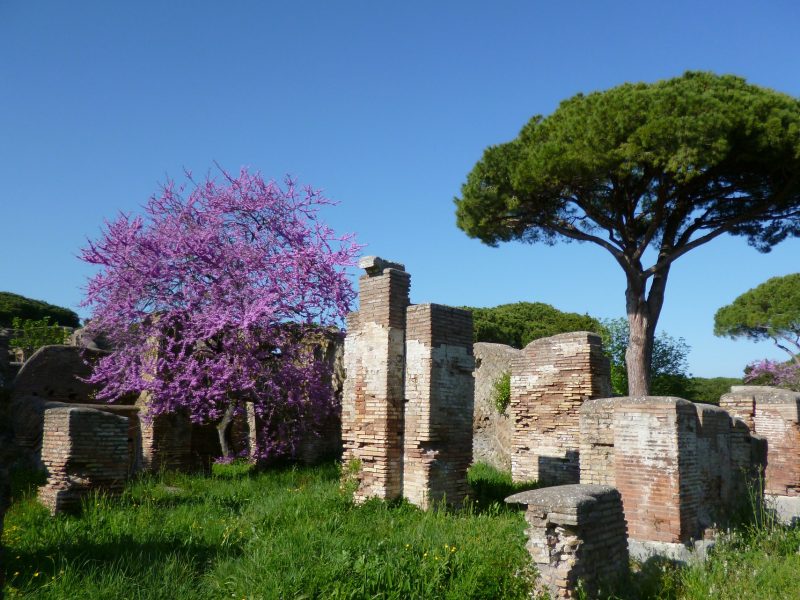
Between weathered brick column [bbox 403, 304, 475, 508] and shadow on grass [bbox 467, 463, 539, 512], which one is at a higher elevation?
weathered brick column [bbox 403, 304, 475, 508]

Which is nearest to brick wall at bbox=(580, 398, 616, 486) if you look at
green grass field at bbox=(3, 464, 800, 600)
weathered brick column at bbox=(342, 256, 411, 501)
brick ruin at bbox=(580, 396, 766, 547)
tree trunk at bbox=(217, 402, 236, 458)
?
brick ruin at bbox=(580, 396, 766, 547)

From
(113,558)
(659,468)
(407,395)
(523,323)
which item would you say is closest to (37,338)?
(407,395)

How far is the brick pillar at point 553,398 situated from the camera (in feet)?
32.0

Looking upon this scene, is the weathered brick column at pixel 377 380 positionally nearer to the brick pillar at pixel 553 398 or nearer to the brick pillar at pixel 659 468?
the brick pillar at pixel 659 468

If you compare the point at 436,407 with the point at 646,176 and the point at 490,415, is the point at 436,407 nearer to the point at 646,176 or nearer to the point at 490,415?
the point at 490,415

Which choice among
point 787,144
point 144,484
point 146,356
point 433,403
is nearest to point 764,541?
point 433,403

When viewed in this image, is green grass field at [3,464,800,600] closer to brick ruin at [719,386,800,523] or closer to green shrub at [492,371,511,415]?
brick ruin at [719,386,800,523]

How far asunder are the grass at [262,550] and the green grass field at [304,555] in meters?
0.01

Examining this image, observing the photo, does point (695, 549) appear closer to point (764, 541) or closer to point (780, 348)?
point (764, 541)

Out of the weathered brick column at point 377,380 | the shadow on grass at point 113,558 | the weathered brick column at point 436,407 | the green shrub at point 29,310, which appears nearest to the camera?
the shadow on grass at point 113,558

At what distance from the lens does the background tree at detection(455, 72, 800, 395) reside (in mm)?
13938

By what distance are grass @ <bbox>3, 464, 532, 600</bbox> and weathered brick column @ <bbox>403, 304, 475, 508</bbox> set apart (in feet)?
1.12

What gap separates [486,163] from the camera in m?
16.7

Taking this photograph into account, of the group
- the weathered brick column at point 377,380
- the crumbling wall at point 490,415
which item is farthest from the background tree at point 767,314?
the weathered brick column at point 377,380
